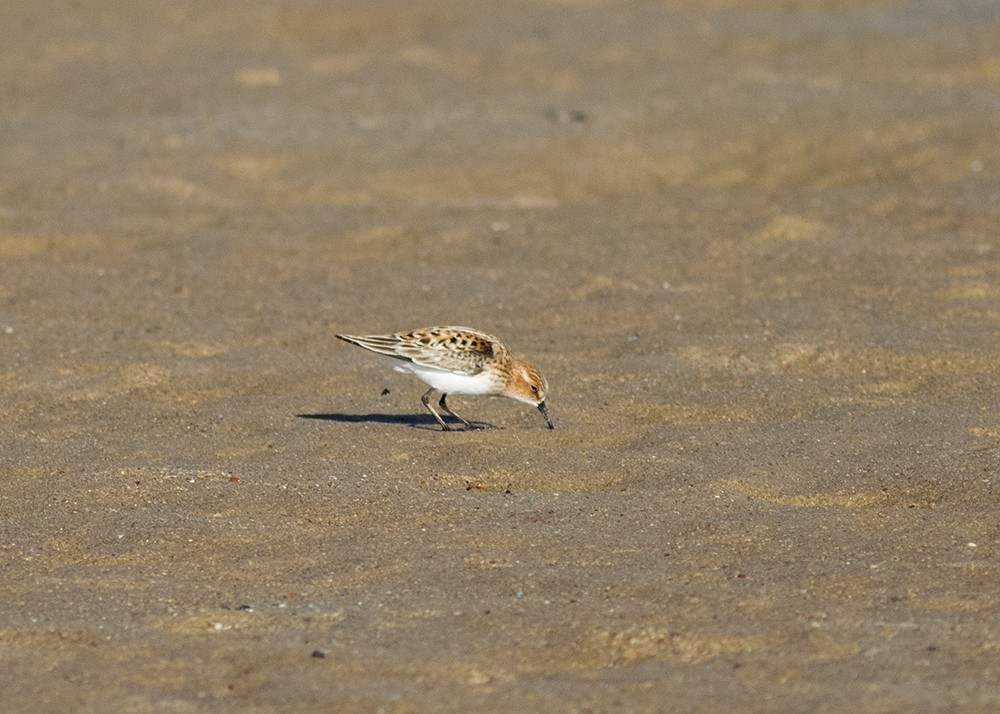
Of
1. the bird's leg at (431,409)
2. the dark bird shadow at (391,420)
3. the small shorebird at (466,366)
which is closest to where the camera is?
the small shorebird at (466,366)

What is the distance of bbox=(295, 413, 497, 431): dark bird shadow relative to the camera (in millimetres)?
10047

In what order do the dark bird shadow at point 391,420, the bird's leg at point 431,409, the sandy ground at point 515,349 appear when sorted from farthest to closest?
1. the dark bird shadow at point 391,420
2. the bird's leg at point 431,409
3. the sandy ground at point 515,349

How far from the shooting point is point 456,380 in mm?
9688

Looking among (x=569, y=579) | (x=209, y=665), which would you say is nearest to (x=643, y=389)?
(x=569, y=579)

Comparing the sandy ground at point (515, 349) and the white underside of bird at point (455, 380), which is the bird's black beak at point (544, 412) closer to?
the sandy ground at point (515, 349)

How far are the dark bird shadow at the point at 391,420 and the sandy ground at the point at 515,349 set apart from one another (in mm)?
43

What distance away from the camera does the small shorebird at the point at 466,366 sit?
9680mm

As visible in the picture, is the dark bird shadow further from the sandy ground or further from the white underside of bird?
the white underside of bird

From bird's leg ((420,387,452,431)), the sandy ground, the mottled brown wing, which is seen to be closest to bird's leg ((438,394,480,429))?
bird's leg ((420,387,452,431))

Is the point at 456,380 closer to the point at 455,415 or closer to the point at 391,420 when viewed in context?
the point at 455,415

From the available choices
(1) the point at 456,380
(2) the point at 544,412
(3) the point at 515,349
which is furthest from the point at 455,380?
(3) the point at 515,349

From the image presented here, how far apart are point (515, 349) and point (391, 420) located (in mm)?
1878

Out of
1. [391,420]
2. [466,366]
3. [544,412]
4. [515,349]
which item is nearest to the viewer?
[466,366]

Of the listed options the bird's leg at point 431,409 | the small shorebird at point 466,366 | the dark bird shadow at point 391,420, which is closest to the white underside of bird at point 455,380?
the small shorebird at point 466,366
